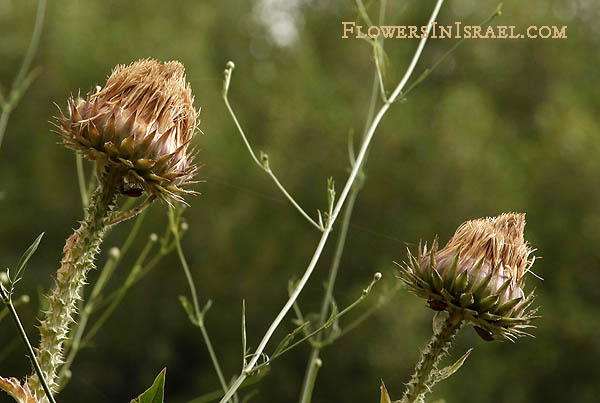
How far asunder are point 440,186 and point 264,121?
2.22m

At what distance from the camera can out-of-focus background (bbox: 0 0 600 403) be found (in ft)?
24.1

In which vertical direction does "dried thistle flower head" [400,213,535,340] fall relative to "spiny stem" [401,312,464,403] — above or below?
above

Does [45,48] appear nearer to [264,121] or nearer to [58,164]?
[58,164]

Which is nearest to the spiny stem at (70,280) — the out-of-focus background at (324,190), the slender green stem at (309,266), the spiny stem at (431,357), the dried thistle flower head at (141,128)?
the dried thistle flower head at (141,128)

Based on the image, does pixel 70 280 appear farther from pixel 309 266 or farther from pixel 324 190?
pixel 324 190

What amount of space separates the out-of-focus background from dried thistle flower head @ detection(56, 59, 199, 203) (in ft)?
19.9

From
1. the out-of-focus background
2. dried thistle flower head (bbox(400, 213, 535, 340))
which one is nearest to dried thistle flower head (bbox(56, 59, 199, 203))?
dried thistle flower head (bbox(400, 213, 535, 340))

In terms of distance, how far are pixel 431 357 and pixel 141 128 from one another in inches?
13.1

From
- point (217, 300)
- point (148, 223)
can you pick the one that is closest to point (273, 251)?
point (217, 300)

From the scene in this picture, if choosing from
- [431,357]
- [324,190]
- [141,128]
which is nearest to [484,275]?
[431,357]

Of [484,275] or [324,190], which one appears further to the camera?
[324,190]

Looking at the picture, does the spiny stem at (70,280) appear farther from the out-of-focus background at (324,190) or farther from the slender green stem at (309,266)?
the out-of-focus background at (324,190)

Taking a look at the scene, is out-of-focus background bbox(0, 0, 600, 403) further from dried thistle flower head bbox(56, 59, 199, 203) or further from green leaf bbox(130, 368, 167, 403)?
green leaf bbox(130, 368, 167, 403)

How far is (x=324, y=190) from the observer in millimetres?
7926
